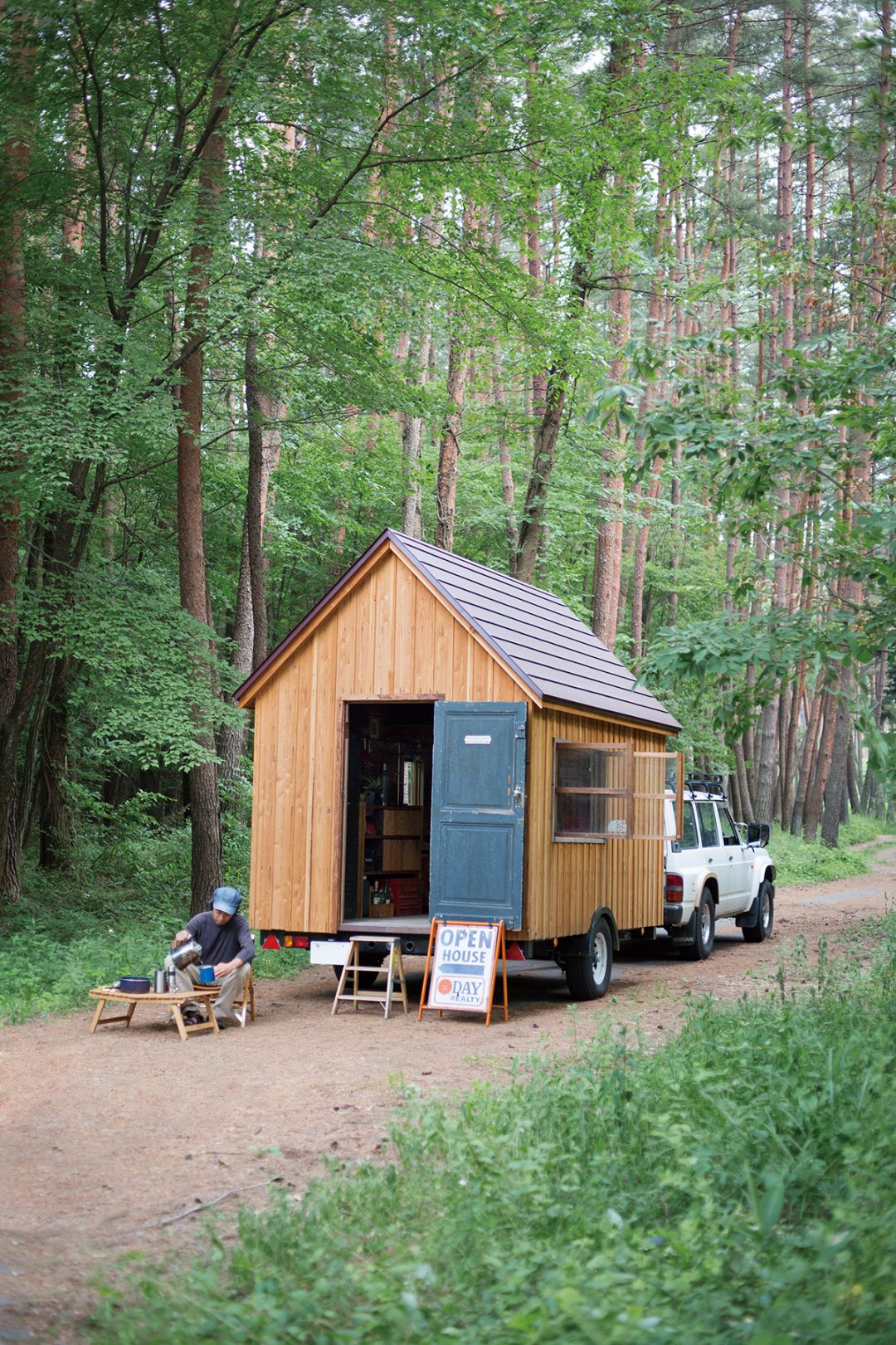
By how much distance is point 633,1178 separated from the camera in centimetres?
549

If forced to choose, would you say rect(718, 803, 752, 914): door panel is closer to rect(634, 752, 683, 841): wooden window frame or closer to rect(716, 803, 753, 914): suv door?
rect(716, 803, 753, 914): suv door

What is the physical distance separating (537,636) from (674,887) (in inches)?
154

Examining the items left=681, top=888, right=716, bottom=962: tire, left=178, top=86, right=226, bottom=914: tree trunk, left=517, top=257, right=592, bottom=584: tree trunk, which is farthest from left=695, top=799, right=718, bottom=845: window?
left=178, top=86, right=226, bottom=914: tree trunk

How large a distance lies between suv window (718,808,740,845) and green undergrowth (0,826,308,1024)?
5764mm

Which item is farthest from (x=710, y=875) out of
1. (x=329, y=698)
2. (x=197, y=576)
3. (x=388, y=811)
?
(x=197, y=576)

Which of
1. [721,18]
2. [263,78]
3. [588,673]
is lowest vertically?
[588,673]

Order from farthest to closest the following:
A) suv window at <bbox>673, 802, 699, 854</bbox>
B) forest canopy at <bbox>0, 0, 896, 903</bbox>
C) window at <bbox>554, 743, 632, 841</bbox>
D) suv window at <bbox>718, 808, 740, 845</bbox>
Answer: suv window at <bbox>718, 808, 740, 845</bbox>
suv window at <bbox>673, 802, 699, 854</bbox>
window at <bbox>554, 743, 632, 841</bbox>
forest canopy at <bbox>0, 0, 896, 903</bbox>

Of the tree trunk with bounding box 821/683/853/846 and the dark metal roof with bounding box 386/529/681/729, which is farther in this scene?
the tree trunk with bounding box 821/683/853/846

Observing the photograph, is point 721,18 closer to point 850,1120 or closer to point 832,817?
point 832,817

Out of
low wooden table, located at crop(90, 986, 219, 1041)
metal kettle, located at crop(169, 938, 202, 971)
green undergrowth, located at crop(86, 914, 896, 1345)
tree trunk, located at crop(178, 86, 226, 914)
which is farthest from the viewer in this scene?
tree trunk, located at crop(178, 86, 226, 914)

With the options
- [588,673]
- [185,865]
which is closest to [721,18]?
[588,673]

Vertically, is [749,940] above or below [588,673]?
below

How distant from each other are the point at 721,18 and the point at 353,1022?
21.6 metres

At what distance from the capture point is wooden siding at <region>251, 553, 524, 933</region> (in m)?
11.9
